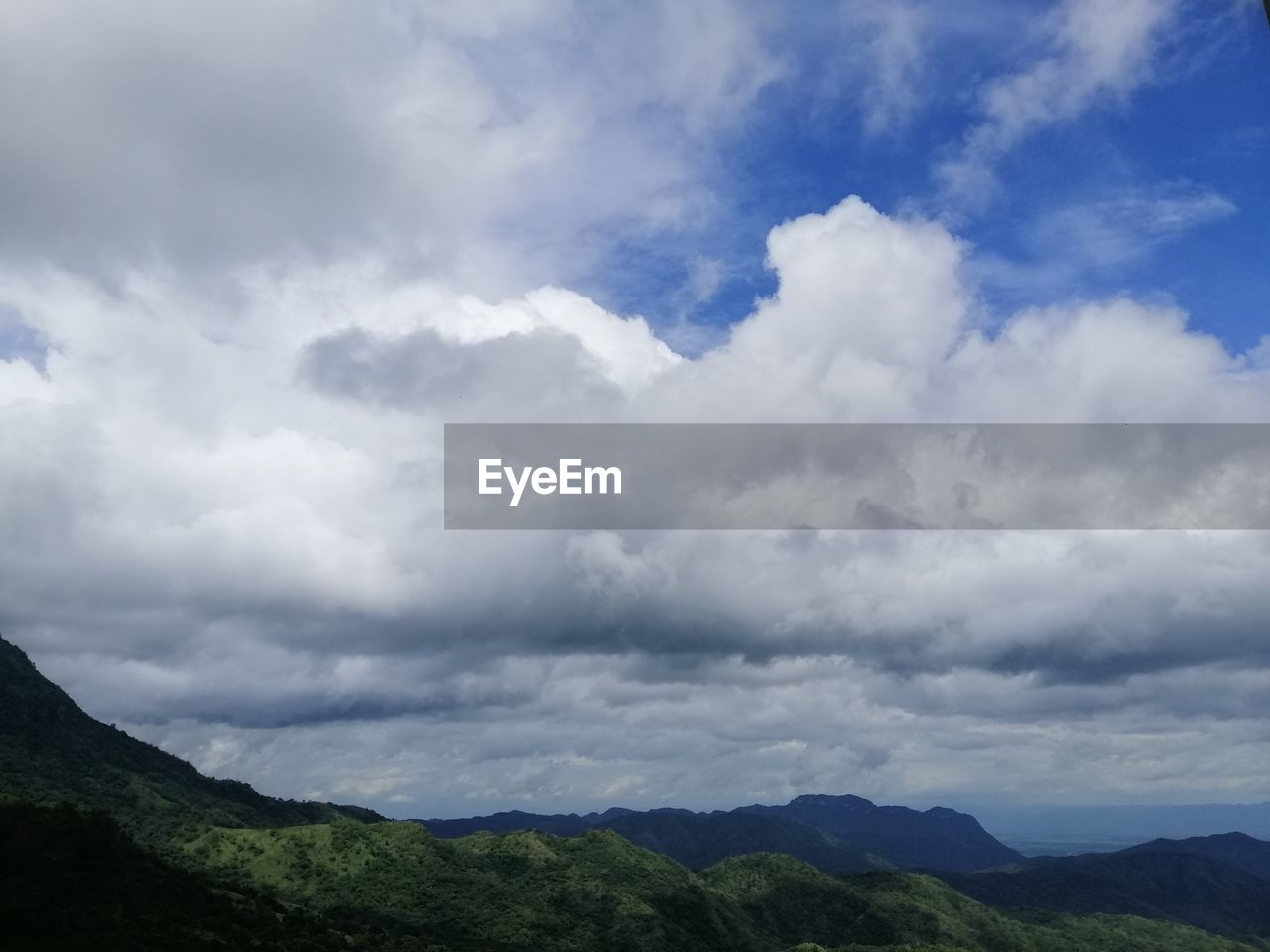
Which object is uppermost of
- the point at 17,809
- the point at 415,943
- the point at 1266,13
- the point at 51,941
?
the point at 1266,13

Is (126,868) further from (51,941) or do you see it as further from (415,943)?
(415,943)

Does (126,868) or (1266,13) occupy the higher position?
(1266,13)

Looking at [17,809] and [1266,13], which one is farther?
[17,809]

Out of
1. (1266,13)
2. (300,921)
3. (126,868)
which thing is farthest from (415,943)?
(1266,13)

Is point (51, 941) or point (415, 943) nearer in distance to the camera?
point (51, 941)

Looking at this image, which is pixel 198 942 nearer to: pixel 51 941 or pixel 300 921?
pixel 51 941

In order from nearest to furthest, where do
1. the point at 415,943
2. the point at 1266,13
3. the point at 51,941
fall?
the point at 1266,13, the point at 51,941, the point at 415,943

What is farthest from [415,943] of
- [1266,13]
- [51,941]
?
[1266,13]

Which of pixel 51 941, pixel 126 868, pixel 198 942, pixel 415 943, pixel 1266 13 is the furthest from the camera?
pixel 415 943

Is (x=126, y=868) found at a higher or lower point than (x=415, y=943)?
higher
